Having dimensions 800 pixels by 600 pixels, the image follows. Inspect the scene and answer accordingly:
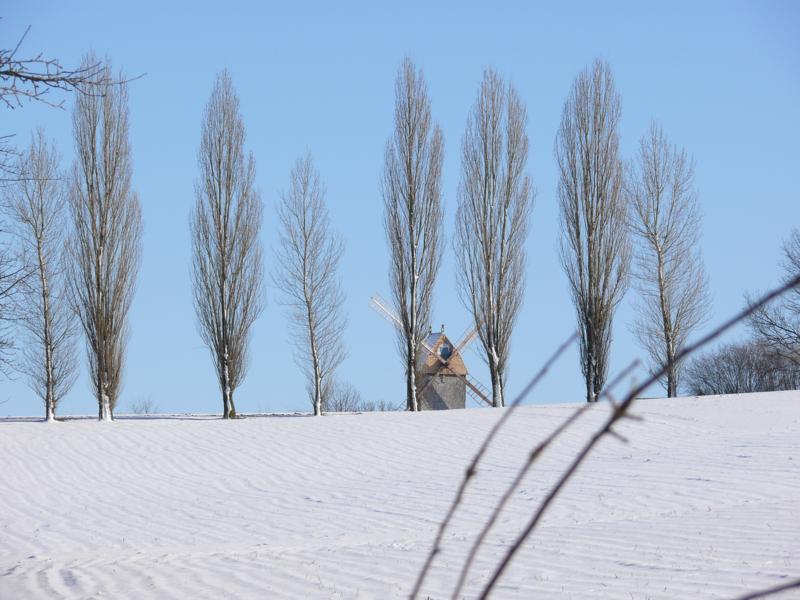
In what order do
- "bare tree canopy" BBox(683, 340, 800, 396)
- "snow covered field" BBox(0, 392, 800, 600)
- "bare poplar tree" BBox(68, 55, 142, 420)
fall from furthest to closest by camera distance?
"bare tree canopy" BBox(683, 340, 800, 396)
"bare poplar tree" BBox(68, 55, 142, 420)
"snow covered field" BBox(0, 392, 800, 600)

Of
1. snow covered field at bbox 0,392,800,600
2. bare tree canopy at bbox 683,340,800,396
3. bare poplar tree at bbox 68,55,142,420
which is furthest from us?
bare tree canopy at bbox 683,340,800,396

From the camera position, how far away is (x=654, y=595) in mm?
6328

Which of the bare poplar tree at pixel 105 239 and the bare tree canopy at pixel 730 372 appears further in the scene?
the bare tree canopy at pixel 730 372

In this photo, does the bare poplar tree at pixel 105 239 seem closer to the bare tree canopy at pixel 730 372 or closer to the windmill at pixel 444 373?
the windmill at pixel 444 373

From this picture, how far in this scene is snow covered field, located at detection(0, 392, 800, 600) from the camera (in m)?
7.39

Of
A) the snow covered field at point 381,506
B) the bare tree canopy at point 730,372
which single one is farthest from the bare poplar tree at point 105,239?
the bare tree canopy at point 730,372

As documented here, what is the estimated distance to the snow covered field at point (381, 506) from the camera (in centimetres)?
739

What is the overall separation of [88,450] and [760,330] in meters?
22.5

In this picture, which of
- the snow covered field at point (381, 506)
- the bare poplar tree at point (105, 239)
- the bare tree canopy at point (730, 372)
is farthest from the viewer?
the bare tree canopy at point (730, 372)

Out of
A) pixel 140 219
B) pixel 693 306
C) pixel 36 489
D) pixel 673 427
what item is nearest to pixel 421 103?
pixel 140 219

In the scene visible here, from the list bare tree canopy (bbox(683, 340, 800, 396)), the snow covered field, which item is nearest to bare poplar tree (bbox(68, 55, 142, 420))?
the snow covered field

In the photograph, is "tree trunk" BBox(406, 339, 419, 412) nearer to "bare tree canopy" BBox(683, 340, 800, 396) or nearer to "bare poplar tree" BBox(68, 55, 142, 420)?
"bare poplar tree" BBox(68, 55, 142, 420)

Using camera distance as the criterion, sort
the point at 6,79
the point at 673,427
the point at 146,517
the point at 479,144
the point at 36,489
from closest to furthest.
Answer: the point at 6,79 → the point at 146,517 → the point at 36,489 → the point at 673,427 → the point at 479,144

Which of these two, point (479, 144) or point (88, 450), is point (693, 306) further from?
point (88, 450)
